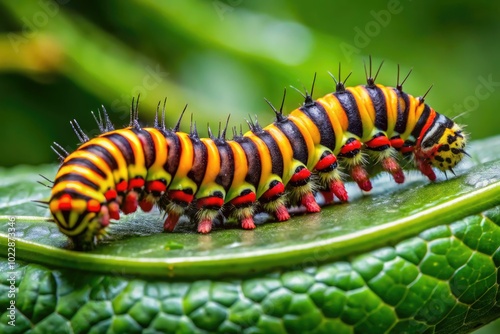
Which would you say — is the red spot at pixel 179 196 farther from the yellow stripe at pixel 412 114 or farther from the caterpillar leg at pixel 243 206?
the yellow stripe at pixel 412 114

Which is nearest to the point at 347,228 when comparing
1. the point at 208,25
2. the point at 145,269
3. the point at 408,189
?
the point at 145,269

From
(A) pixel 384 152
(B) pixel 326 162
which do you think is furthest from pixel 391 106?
(B) pixel 326 162

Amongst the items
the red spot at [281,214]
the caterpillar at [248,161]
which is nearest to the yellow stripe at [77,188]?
the caterpillar at [248,161]

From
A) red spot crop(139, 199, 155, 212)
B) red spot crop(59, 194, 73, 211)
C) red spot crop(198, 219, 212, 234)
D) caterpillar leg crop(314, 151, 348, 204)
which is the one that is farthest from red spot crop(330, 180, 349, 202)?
red spot crop(59, 194, 73, 211)

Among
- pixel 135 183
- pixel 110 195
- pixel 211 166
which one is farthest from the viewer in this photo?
pixel 211 166

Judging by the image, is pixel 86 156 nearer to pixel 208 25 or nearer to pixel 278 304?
pixel 278 304

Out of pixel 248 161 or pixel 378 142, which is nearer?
pixel 248 161

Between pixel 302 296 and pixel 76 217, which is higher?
pixel 76 217

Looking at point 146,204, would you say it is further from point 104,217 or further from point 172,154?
point 104,217
